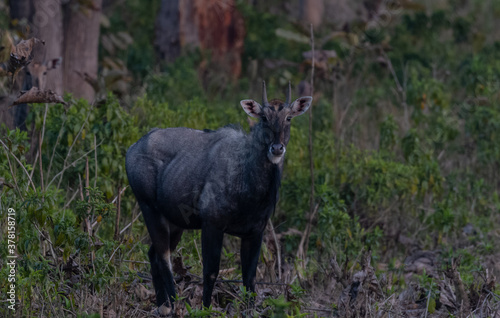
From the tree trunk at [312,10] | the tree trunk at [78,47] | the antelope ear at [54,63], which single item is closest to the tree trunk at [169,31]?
the tree trunk at [78,47]

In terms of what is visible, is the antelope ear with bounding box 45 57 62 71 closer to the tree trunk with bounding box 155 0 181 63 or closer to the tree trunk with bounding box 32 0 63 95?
the tree trunk with bounding box 32 0 63 95

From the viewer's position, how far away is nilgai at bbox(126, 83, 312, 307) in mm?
5785

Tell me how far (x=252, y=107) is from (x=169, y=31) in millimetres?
9051

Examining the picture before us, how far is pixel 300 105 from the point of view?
595 centimetres

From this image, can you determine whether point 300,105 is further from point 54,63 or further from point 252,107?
point 54,63

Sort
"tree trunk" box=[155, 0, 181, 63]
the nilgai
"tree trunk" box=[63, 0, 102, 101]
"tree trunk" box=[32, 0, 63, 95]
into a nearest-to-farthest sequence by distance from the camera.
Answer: the nilgai → "tree trunk" box=[32, 0, 63, 95] → "tree trunk" box=[63, 0, 102, 101] → "tree trunk" box=[155, 0, 181, 63]

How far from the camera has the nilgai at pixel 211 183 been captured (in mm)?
5785

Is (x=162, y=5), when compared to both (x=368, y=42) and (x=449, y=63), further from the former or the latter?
(x=449, y=63)

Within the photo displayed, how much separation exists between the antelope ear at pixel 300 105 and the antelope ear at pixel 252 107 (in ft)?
0.80

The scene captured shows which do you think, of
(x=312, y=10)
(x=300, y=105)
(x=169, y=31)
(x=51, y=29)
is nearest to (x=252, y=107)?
(x=300, y=105)

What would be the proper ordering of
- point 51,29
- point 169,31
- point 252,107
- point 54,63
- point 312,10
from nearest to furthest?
1. point 252,107
2. point 54,63
3. point 51,29
4. point 169,31
5. point 312,10

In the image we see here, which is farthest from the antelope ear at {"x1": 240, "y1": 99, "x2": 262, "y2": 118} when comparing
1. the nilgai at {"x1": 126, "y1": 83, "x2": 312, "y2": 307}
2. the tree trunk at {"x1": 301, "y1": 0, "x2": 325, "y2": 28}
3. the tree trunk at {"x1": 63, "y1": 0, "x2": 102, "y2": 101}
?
the tree trunk at {"x1": 301, "y1": 0, "x2": 325, "y2": 28}

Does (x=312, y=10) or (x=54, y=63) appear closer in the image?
(x=54, y=63)

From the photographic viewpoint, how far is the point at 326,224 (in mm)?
7941
